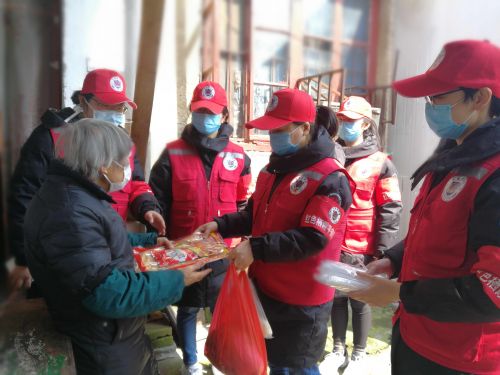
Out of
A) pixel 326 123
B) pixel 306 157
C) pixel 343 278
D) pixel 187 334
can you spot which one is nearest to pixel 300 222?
pixel 306 157

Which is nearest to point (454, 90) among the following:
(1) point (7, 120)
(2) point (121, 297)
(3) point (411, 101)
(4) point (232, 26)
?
(3) point (411, 101)

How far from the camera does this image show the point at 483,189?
96 centimetres

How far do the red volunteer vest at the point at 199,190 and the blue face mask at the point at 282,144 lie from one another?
1.88 ft

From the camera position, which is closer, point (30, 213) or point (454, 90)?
point (454, 90)

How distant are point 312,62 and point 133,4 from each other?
0.19 m

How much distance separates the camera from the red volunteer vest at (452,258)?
1017mm

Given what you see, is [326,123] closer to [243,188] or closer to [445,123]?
[445,123]

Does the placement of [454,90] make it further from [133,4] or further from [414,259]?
[133,4]

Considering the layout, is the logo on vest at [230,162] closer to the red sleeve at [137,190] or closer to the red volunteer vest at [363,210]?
the red sleeve at [137,190]

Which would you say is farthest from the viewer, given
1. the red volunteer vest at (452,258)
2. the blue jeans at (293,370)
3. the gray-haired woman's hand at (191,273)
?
the blue jeans at (293,370)

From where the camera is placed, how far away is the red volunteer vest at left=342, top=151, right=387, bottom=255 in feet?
8.09

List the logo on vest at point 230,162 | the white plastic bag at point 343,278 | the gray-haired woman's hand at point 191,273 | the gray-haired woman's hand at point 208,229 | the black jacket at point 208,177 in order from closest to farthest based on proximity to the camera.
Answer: the white plastic bag at point 343,278
the gray-haired woman's hand at point 191,273
the gray-haired woman's hand at point 208,229
the black jacket at point 208,177
the logo on vest at point 230,162

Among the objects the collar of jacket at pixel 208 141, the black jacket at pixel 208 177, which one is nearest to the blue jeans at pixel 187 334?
the black jacket at pixel 208 177

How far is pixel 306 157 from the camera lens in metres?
1.67
